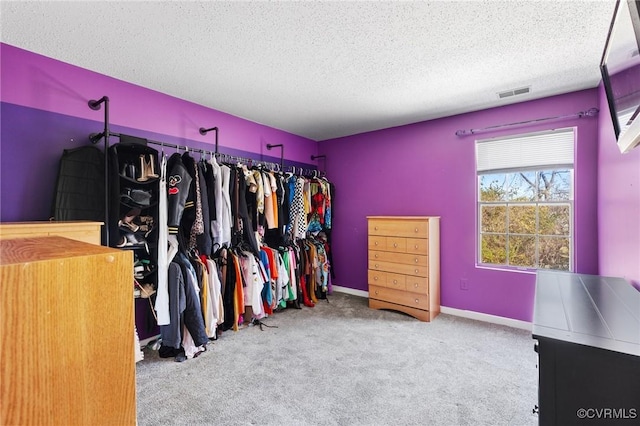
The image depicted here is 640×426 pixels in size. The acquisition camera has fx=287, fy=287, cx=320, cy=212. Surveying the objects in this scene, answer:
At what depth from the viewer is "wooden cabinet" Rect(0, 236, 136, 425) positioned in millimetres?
403

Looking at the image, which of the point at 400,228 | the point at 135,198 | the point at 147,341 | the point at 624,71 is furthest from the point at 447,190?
the point at 147,341

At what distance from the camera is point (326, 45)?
6.44ft

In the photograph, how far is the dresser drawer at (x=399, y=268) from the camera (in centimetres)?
323

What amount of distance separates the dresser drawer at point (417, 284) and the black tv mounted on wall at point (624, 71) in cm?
209

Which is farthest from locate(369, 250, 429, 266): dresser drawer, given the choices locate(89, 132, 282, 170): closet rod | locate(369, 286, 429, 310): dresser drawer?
locate(89, 132, 282, 170): closet rod

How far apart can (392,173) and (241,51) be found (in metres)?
2.51

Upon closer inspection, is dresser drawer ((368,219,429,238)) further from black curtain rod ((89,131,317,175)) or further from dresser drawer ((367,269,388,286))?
black curtain rod ((89,131,317,175))

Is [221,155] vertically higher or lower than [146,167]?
higher

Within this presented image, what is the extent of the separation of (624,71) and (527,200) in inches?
75.8

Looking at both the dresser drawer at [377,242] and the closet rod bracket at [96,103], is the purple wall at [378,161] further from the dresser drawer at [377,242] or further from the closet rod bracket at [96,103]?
the dresser drawer at [377,242]

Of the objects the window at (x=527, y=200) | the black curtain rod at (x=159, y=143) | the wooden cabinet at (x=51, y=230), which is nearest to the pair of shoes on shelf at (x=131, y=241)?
the wooden cabinet at (x=51, y=230)

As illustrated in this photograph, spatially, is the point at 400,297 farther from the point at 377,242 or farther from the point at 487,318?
the point at 487,318

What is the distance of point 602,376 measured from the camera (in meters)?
0.94

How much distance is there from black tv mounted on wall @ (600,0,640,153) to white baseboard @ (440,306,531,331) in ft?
7.12
